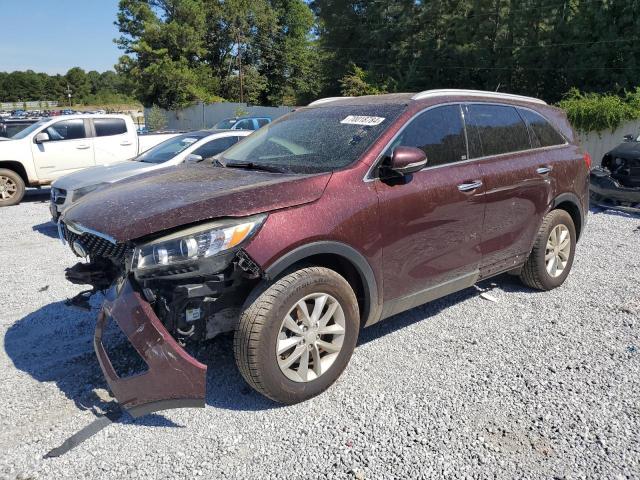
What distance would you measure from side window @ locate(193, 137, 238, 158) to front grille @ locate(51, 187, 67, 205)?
1972mm

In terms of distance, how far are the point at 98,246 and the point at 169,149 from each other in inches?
217

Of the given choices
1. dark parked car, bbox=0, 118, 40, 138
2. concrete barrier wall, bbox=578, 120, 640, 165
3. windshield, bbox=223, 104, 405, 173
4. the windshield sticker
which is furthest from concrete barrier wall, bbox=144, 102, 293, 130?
the windshield sticker

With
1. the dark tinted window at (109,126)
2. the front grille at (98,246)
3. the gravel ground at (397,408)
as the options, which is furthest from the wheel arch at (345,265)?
the dark tinted window at (109,126)

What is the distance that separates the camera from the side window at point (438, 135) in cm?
371

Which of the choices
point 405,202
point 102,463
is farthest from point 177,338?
point 405,202

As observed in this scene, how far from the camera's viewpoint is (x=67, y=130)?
11.2 metres

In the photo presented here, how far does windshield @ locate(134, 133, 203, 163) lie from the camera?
8.05 m

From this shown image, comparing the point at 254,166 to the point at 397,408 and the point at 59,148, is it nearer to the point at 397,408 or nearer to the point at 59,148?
the point at 397,408

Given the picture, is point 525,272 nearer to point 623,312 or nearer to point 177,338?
point 623,312

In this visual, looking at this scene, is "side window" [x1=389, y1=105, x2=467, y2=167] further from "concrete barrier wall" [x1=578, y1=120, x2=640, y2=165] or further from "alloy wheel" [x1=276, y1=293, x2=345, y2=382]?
"concrete barrier wall" [x1=578, y1=120, x2=640, y2=165]

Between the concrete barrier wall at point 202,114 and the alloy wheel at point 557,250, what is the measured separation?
1177 inches

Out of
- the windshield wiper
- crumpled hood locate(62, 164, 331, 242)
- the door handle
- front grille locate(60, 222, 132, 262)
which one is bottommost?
front grille locate(60, 222, 132, 262)

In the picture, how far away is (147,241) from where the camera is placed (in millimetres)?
2807

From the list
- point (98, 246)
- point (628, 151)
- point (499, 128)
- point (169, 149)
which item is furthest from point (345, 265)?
point (628, 151)
